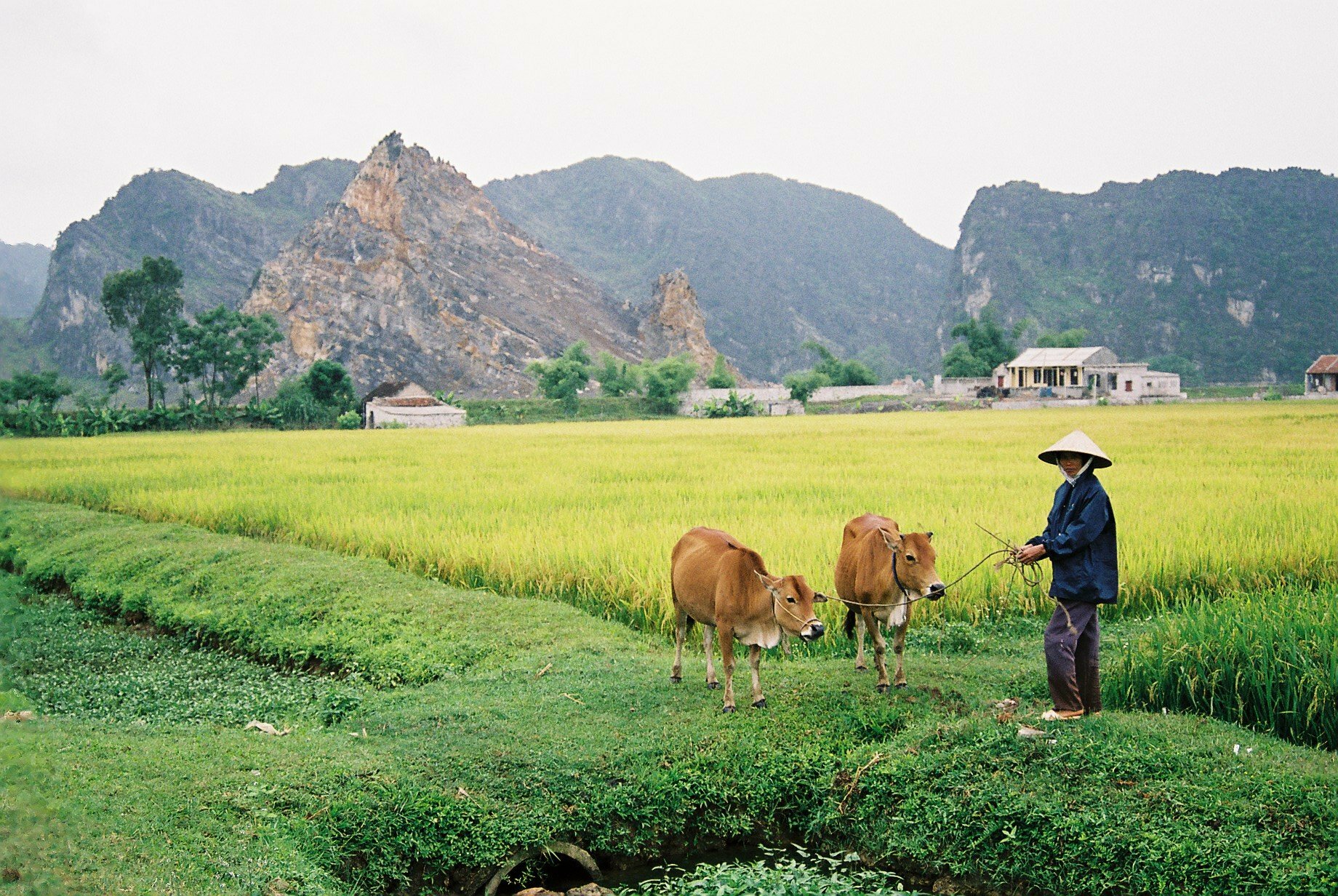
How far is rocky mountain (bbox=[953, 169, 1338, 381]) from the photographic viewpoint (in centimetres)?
12031

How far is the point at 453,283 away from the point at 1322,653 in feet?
413

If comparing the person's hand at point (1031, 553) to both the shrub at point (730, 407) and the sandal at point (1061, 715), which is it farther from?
the shrub at point (730, 407)

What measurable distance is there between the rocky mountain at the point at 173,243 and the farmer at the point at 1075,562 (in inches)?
5098

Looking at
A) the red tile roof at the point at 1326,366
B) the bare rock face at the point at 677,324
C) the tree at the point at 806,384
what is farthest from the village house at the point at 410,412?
the bare rock face at the point at 677,324

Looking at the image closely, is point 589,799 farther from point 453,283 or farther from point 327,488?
point 453,283

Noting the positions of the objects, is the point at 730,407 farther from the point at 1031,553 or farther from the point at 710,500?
the point at 1031,553

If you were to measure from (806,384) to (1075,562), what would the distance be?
2908 inches

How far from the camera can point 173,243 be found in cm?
15288

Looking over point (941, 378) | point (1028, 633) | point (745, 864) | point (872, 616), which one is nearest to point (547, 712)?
point (745, 864)

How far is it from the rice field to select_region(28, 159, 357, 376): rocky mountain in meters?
112

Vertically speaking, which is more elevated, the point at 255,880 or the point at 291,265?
the point at 291,265

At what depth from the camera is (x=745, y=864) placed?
5086 mm

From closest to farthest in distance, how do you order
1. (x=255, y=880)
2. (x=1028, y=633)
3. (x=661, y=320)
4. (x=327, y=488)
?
(x=255, y=880) < (x=1028, y=633) < (x=327, y=488) < (x=661, y=320)

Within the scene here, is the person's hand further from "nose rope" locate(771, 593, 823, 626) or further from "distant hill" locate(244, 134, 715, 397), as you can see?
"distant hill" locate(244, 134, 715, 397)
